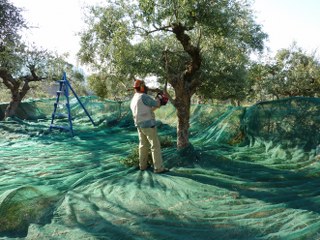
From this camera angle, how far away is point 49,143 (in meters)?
10.6

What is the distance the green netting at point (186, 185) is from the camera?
3.90 meters

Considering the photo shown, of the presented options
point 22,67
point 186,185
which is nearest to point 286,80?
point 22,67

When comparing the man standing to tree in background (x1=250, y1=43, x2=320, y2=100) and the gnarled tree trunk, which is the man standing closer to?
the gnarled tree trunk

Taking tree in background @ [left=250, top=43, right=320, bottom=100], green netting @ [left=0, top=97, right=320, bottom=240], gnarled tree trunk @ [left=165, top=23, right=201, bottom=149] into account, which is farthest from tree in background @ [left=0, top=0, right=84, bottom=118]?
tree in background @ [left=250, top=43, right=320, bottom=100]

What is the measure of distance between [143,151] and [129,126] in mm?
7641

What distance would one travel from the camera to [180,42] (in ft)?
25.8

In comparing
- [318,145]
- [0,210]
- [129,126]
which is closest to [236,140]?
[318,145]

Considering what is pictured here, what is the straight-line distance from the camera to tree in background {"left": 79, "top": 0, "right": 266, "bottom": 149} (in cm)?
607

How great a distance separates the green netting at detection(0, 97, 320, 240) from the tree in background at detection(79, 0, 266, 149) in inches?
56.4

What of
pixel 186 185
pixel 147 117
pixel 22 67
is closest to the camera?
pixel 186 185

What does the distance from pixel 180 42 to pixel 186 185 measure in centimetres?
382

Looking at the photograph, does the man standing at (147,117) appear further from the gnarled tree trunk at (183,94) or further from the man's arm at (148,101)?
the gnarled tree trunk at (183,94)

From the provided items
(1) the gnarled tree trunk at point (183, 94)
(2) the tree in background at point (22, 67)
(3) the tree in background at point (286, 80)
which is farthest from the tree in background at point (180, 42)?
(3) the tree in background at point (286, 80)

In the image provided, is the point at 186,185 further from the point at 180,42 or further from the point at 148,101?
the point at 180,42
